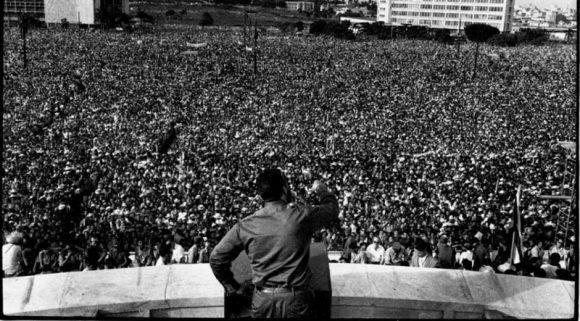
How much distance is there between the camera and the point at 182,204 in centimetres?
1099

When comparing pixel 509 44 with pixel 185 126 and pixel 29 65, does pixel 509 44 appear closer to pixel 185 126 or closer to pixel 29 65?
pixel 29 65

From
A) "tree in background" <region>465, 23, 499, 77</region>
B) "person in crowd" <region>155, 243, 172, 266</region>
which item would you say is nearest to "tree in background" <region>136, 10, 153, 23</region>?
"tree in background" <region>465, 23, 499, 77</region>

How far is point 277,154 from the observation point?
1542 cm

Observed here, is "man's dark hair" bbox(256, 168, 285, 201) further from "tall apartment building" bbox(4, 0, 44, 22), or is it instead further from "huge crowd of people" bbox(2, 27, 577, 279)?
"tall apartment building" bbox(4, 0, 44, 22)

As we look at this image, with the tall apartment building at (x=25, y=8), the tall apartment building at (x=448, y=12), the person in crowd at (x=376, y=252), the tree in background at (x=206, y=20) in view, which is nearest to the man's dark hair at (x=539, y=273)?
the person in crowd at (x=376, y=252)

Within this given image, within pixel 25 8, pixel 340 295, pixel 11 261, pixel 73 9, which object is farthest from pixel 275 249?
pixel 73 9

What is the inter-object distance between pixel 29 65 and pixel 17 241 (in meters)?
27.9

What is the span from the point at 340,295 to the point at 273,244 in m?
0.63

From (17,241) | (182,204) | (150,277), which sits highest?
(150,277)

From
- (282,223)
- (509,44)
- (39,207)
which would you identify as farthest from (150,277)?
(509,44)

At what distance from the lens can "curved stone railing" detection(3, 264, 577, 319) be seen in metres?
2.65

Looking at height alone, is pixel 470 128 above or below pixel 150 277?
below

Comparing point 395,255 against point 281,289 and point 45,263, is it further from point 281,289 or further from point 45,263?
point 281,289

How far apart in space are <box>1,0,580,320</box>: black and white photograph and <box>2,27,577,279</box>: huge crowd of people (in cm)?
7
